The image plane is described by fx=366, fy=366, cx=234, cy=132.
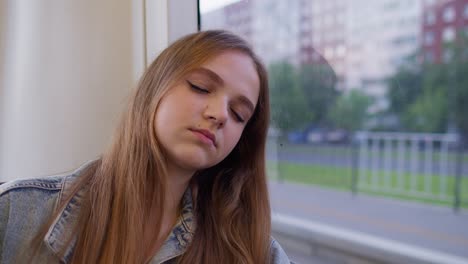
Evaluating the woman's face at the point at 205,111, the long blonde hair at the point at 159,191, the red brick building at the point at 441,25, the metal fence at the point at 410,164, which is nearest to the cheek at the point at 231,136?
the woman's face at the point at 205,111

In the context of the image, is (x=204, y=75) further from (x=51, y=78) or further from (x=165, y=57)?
(x=51, y=78)

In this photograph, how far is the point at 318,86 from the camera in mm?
1183

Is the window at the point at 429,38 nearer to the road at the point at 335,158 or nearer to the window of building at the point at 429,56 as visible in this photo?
the window of building at the point at 429,56

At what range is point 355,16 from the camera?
1.23 metres

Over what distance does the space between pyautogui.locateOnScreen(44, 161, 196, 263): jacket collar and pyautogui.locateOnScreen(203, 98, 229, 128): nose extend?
23 centimetres

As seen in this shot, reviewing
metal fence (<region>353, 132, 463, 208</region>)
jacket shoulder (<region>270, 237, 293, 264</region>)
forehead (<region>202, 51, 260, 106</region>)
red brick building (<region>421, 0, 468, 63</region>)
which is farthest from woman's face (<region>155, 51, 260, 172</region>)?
metal fence (<region>353, 132, 463, 208</region>)

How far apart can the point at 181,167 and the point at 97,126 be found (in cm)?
50

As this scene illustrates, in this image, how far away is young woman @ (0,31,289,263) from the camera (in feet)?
2.07

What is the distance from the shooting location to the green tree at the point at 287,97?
3.76ft

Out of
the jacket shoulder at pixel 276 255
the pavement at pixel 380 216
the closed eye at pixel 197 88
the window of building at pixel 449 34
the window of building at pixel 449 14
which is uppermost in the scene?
the window of building at pixel 449 14

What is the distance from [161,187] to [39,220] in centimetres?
22

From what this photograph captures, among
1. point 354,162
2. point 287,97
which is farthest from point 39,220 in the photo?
point 354,162

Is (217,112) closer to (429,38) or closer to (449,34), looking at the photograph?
(449,34)

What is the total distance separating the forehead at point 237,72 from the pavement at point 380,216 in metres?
1.15
